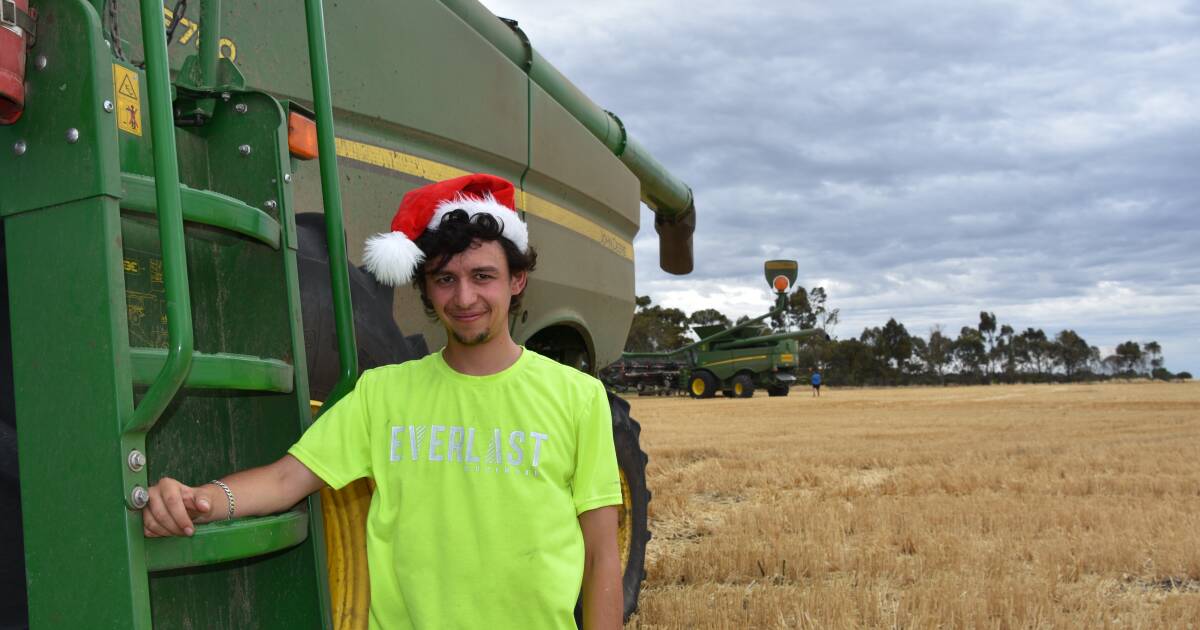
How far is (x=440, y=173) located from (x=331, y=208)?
115 cm

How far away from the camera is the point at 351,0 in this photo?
2.58 m

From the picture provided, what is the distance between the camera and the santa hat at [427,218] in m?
1.77

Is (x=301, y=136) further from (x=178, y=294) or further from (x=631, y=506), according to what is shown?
(x=631, y=506)

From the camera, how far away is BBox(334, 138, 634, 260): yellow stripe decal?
8.55ft

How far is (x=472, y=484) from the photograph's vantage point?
1744 mm

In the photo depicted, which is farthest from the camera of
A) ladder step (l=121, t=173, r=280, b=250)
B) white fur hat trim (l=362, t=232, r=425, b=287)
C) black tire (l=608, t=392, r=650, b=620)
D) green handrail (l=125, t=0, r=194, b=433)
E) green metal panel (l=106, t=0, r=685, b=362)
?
black tire (l=608, t=392, r=650, b=620)

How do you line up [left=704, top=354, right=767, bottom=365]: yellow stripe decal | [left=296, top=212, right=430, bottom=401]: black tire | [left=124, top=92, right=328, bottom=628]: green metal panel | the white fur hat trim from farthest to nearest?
[left=704, top=354, right=767, bottom=365]: yellow stripe decal < [left=296, top=212, right=430, bottom=401]: black tire < the white fur hat trim < [left=124, top=92, right=328, bottom=628]: green metal panel

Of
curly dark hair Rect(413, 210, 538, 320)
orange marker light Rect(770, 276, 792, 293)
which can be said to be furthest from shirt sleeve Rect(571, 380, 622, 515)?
orange marker light Rect(770, 276, 792, 293)

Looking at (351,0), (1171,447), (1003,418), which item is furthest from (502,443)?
(1003,418)

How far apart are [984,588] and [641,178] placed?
295 centimetres

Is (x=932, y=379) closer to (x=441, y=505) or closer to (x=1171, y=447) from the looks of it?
(x=1171, y=447)

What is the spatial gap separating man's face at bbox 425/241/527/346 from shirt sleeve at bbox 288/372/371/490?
0.20 m

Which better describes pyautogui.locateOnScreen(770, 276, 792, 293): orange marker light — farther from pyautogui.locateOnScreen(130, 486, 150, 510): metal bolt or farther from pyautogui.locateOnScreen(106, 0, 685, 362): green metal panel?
pyautogui.locateOnScreen(130, 486, 150, 510): metal bolt

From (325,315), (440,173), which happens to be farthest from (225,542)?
(440,173)
